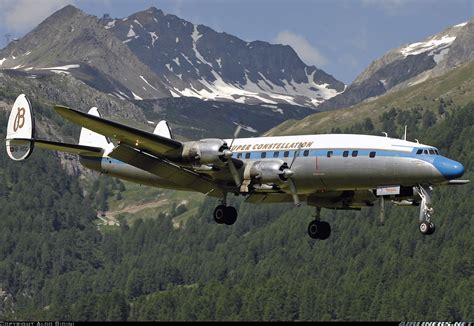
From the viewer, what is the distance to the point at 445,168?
62219 millimetres

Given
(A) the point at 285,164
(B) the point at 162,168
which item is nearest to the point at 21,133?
(B) the point at 162,168

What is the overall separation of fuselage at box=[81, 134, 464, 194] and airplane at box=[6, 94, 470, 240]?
6 cm

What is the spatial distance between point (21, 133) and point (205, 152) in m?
13.6

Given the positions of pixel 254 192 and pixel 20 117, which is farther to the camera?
pixel 20 117

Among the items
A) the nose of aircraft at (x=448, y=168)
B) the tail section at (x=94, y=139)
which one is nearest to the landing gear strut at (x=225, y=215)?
the nose of aircraft at (x=448, y=168)

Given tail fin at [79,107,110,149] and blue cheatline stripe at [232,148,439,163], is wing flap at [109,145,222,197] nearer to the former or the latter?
blue cheatline stripe at [232,148,439,163]

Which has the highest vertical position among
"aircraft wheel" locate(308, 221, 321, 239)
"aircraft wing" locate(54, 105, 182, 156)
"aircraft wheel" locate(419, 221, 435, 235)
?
"aircraft wing" locate(54, 105, 182, 156)

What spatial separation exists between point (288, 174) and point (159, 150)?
848 centimetres

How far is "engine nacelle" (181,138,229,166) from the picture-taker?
6406 cm

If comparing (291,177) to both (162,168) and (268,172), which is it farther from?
(162,168)

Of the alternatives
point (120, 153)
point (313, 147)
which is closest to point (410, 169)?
point (313, 147)

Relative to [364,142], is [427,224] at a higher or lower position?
lower

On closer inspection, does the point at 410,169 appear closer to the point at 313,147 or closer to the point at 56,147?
the point at 313,147

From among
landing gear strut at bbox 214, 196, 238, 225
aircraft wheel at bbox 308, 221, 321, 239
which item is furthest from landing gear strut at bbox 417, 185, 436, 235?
landing gear strut at bbox 214, 196, 238, 225
